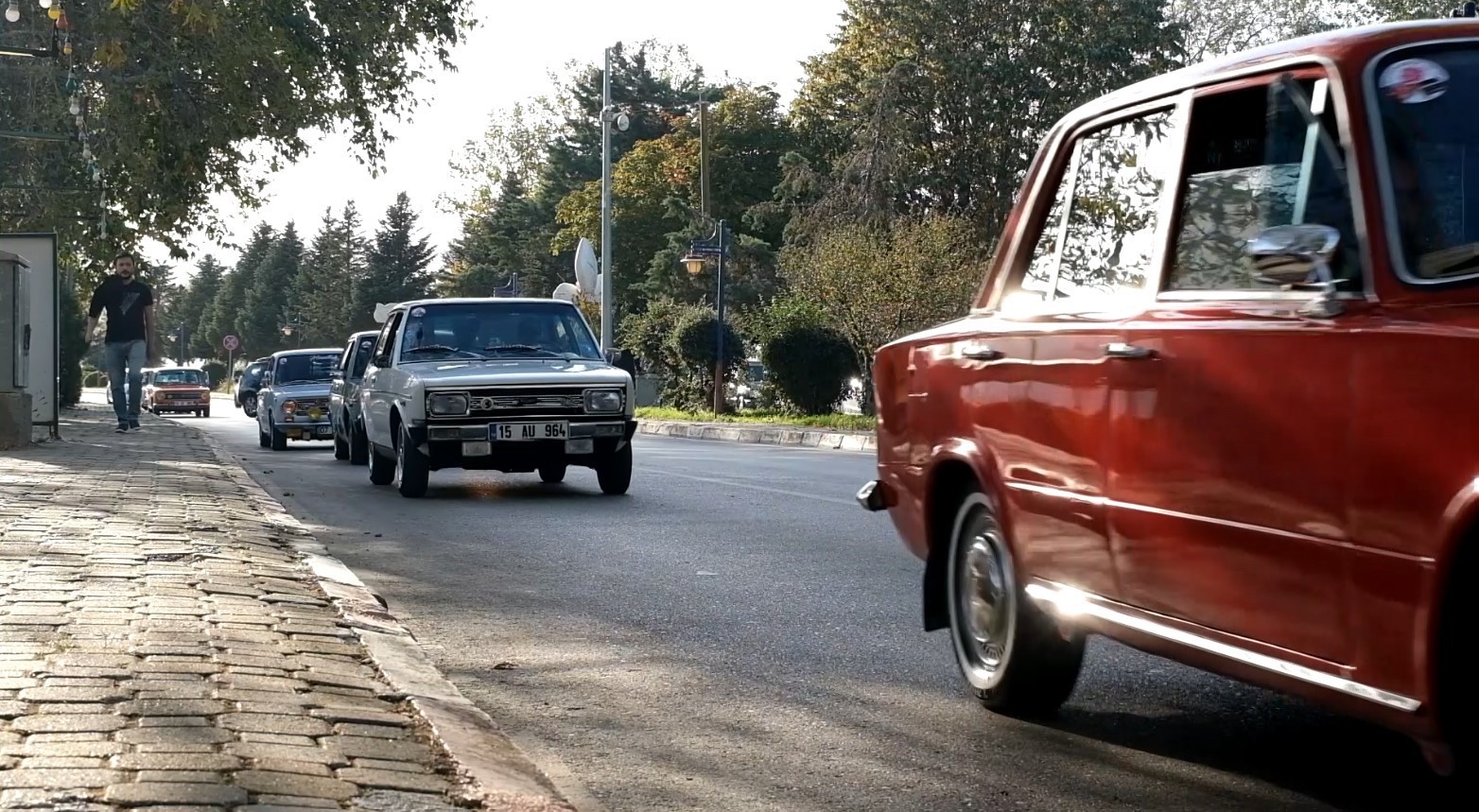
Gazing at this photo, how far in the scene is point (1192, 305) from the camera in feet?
16.0

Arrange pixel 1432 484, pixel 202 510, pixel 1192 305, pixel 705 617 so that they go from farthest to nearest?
pixel 202 510, pixel 705 617, pixel 1192 305, pixel 1432 484

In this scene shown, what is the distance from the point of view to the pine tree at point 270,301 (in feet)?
511

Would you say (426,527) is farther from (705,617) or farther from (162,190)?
(162,190)

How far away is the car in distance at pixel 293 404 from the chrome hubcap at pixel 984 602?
21.5m

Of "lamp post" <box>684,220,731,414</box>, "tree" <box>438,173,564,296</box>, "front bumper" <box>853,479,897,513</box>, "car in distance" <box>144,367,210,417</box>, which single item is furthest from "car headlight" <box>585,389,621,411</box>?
"tree" <box>438,173,564,296</box>

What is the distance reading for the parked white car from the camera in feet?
49.8

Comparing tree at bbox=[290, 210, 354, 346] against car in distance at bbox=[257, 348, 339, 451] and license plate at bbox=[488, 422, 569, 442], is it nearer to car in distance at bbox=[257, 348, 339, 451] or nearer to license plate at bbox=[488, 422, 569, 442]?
car in distance at bbox=[257, 348, 339, 451]

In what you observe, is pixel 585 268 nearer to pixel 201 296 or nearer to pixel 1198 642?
pixel 1198 642

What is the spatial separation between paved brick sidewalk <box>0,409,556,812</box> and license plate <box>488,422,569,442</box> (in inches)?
185

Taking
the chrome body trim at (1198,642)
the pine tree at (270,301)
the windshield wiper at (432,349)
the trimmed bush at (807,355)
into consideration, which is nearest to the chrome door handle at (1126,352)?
the chrome body trim at (1198,642)

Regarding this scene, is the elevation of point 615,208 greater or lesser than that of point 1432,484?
greater

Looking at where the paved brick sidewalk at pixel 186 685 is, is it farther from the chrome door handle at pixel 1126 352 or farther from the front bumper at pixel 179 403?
the front bumper at pixel 179 403

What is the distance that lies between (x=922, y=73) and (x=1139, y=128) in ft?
181

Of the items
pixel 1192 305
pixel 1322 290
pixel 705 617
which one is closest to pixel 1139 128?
pixel 1192 305
